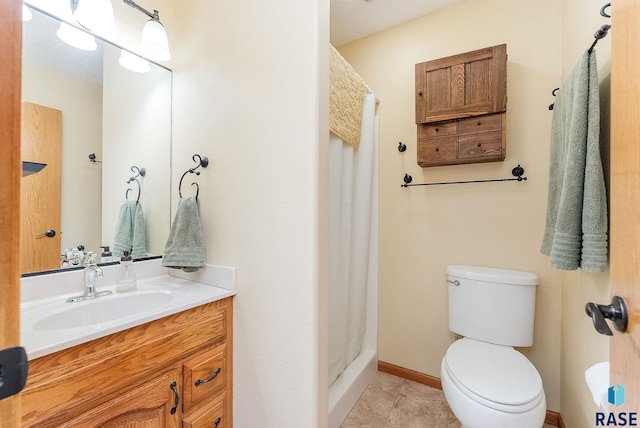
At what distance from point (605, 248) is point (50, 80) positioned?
2.18 meters

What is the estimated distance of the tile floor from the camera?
4.97 ft

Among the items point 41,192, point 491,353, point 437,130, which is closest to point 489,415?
point 491,353

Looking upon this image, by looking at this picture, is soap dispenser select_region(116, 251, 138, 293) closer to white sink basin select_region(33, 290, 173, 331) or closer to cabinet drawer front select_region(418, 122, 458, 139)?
white sink basin select_region(33, 290, 173, 331)

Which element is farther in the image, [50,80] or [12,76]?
[50,80]

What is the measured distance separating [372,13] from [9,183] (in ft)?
6.90

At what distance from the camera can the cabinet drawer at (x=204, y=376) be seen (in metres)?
1.02

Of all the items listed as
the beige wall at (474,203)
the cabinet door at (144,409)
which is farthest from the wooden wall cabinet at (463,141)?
the cabinet door at (144,409)

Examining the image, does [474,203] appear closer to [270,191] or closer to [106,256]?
[270,191]

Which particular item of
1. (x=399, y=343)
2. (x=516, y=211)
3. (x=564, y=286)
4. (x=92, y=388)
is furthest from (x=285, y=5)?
(x=399, y=343)

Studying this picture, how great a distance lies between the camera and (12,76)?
39cm

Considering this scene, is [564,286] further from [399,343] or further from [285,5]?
[285,5]

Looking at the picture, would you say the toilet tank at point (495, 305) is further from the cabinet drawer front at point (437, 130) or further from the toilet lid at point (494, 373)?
the cabinet drawer front at point (437, 130)

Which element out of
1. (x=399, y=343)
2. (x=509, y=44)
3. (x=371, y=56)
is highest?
(x=371, y=56)

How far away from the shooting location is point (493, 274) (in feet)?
4.95
